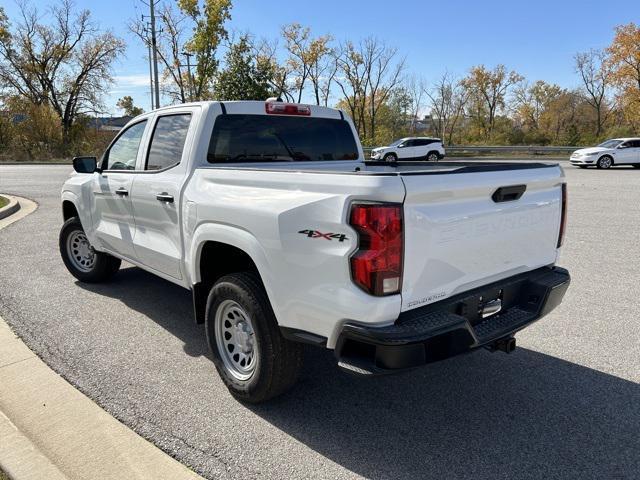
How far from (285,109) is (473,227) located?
2.14 meters

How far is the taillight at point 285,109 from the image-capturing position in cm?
405

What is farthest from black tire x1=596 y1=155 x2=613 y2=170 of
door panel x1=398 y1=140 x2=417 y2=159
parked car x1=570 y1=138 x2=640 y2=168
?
door panel x1=398 y1=140 x2=417 y2=159

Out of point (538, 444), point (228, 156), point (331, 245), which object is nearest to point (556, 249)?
point (538, 444)

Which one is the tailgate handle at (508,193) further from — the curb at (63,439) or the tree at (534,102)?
the tree at (534,102)

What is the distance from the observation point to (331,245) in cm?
243

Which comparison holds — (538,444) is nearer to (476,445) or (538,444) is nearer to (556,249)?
(476,445)

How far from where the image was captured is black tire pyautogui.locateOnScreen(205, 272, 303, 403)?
2.88m

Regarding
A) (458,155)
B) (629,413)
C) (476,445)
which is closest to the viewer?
(476,445)

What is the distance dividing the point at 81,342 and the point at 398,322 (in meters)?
2.98

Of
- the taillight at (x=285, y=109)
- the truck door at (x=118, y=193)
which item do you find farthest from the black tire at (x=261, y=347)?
the truck door at (x=118, y=193)

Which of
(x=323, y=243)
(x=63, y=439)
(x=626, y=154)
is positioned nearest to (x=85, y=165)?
(x=63, y=439)

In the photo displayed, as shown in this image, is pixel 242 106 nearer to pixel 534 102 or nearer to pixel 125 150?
pixel 125 150

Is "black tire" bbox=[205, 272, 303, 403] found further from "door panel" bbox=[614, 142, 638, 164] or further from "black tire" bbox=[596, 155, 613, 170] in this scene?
"door panel" bbox=[614, 142, 638, 164]

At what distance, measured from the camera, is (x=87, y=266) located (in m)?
5.73
